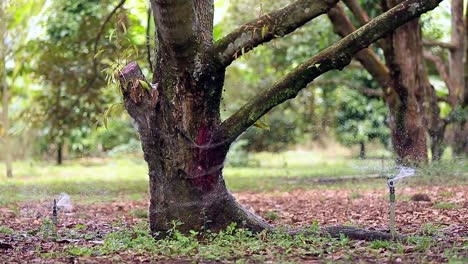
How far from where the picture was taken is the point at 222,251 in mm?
6297

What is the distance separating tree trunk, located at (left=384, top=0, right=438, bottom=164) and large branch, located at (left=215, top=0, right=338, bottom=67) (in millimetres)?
8398

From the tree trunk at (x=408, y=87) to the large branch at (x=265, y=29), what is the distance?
8.40 meters

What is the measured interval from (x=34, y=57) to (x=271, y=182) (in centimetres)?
663

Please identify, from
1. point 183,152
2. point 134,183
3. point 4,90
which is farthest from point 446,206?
point 4,90

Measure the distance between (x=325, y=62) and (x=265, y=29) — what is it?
0.65m

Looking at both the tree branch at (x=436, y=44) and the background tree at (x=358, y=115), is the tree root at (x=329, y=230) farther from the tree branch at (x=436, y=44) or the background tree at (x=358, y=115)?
the background tree at (x=358, y=115)

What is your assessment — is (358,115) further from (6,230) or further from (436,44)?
(6,230)

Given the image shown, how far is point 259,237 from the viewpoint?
278 inches

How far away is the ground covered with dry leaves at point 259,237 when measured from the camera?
20.2 feet

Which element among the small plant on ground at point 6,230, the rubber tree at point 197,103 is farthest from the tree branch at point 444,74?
the small plant on ground at point 6,230

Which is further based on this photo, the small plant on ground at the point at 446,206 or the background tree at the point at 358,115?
the background tree at the point at 358,115

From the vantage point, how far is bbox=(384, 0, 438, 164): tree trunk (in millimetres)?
15297

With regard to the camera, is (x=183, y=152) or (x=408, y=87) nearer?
(x=183, y=152)

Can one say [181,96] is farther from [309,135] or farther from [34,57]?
[309,135]
